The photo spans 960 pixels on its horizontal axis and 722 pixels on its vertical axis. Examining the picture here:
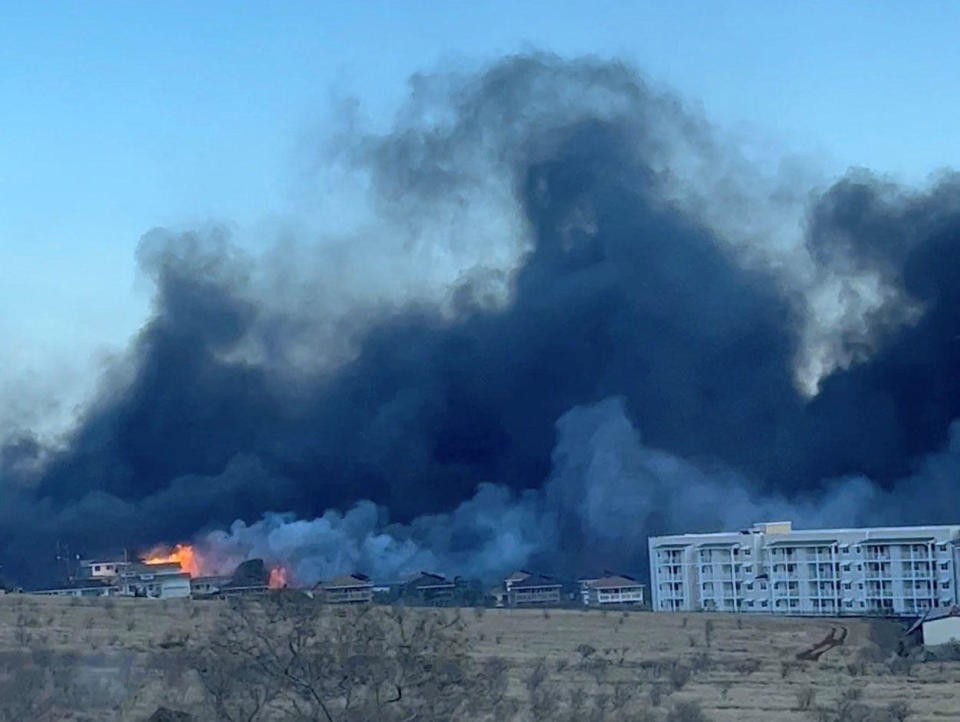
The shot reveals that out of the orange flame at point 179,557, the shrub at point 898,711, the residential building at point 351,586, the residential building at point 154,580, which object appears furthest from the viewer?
the orange flame at point 179,557

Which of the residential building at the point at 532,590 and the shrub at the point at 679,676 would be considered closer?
the shrub at the point at 679,676

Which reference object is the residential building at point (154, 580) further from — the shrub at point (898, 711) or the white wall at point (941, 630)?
the shrub at point (898, 711)

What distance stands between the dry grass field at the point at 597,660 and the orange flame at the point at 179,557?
37.7 metres

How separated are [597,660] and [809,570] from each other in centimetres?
2690

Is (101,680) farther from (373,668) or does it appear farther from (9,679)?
(373,668)

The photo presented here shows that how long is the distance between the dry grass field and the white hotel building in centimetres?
1014

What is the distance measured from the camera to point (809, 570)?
193 feet

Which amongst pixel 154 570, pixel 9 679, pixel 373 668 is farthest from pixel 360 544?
pixel 373 668

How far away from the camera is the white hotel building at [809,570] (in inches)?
2222

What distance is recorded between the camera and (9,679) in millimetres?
25234

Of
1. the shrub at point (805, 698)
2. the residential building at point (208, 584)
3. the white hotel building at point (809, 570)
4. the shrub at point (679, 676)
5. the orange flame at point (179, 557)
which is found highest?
the orange flame at point (179, 557)

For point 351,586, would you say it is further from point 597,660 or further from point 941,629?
point 597,660

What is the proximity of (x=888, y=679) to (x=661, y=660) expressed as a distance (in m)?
4.80

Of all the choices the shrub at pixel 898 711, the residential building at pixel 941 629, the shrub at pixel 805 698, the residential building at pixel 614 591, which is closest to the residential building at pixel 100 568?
the residential building at pixel 614 591
